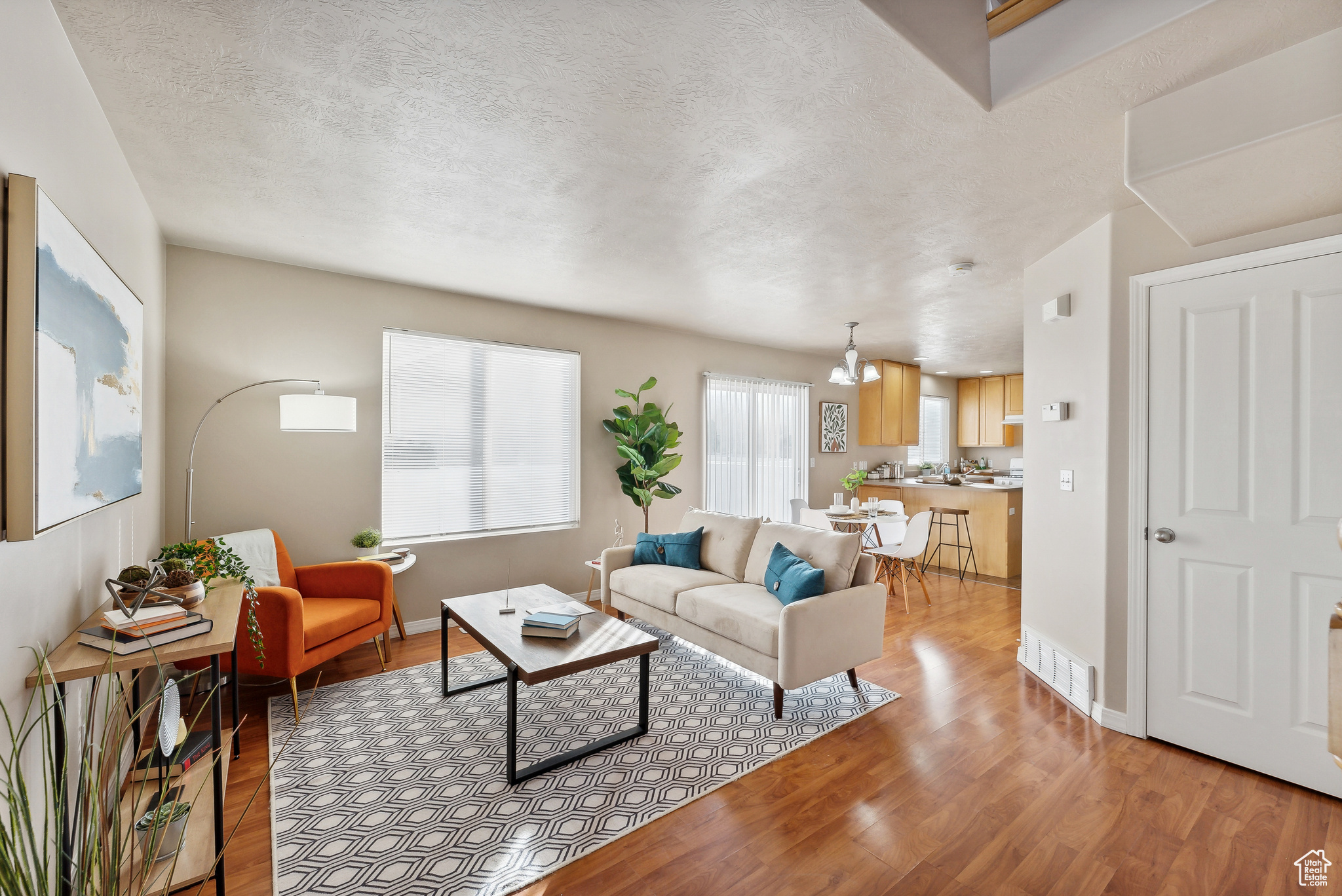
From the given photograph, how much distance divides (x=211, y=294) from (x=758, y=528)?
3585 mm

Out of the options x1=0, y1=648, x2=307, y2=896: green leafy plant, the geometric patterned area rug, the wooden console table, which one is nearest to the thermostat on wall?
the geometric patterned area rug

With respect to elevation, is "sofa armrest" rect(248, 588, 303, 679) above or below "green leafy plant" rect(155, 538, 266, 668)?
below

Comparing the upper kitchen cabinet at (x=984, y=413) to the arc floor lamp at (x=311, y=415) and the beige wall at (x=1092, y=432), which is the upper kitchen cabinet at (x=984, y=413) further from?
the arc floor lamp at (x=311, y=415)

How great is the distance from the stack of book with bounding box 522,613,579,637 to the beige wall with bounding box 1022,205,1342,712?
2.52m

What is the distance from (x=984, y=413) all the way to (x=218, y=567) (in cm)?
887

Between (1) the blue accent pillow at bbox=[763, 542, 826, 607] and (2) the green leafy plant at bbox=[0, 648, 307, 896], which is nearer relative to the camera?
(2) the green leafy plant at bbox=[0, 648, 307, 896]

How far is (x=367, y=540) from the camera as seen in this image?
12.5ft

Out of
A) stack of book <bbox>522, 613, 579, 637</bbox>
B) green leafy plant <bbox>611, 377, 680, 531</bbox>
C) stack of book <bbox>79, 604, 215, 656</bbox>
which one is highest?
green leafy plant <bbox>611, 377, 680, 531</bbox>

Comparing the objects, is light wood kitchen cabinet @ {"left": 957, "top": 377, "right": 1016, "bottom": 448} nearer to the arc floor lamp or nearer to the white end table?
the white end table

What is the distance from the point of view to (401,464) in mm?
4152

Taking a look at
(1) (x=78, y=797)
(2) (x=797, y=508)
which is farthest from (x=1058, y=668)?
(1) (x=78, y=797)

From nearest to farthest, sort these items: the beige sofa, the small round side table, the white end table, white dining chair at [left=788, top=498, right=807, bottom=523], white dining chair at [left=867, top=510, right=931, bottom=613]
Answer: the beige sofa
the white end table
the small round side table
white dining chair at [left=867, top=510, right=931, bottom=613]
white dining chair at [left=788, top=498, right=807, bottom=523]

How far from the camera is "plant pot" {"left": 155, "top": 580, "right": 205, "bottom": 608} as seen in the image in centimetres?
207

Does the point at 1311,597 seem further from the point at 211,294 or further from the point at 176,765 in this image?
the point at 211,294
